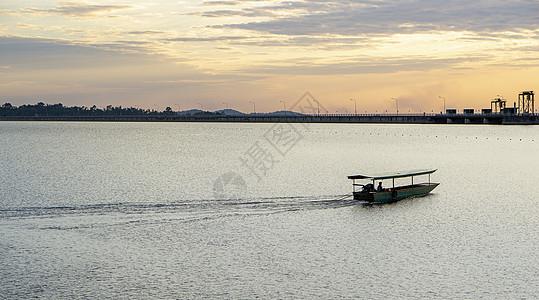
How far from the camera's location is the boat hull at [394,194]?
71312 millimetres

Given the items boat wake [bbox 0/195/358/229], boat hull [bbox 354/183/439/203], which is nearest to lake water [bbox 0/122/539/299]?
boat wake [bbox 0/195/358/229]

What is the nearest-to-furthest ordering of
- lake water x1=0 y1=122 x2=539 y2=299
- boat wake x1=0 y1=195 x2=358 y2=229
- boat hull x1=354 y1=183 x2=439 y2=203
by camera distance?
lake water x1=0 y1=122 x2=539 y2=299 → boat wake x1=0 y1=195 x2=358 y2=229 → boat hull x1=354 y1=183 x2=439 y2=203

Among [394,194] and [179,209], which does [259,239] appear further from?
[394,194]

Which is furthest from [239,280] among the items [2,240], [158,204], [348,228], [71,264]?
[158,204]

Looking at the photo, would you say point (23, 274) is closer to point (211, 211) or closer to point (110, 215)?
point (110, 215)

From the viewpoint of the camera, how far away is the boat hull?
7131 cm

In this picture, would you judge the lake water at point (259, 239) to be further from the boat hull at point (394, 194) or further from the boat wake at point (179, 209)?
the boat hull at point (394, 194)

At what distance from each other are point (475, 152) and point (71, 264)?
138727 mm

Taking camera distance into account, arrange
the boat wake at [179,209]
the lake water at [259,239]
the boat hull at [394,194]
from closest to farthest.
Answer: the lake water at [259,239]
the boat wake at [179,209]
the boat hull at [394,194]

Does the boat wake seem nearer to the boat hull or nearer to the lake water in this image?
the lake water

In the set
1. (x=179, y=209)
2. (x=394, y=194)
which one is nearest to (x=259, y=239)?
(x=179, y=209)

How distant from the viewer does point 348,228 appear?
57.8 m

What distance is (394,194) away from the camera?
7419 cm

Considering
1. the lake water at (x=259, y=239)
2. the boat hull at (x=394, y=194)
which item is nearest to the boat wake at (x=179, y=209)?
the lake water at (x=259, y=239)
